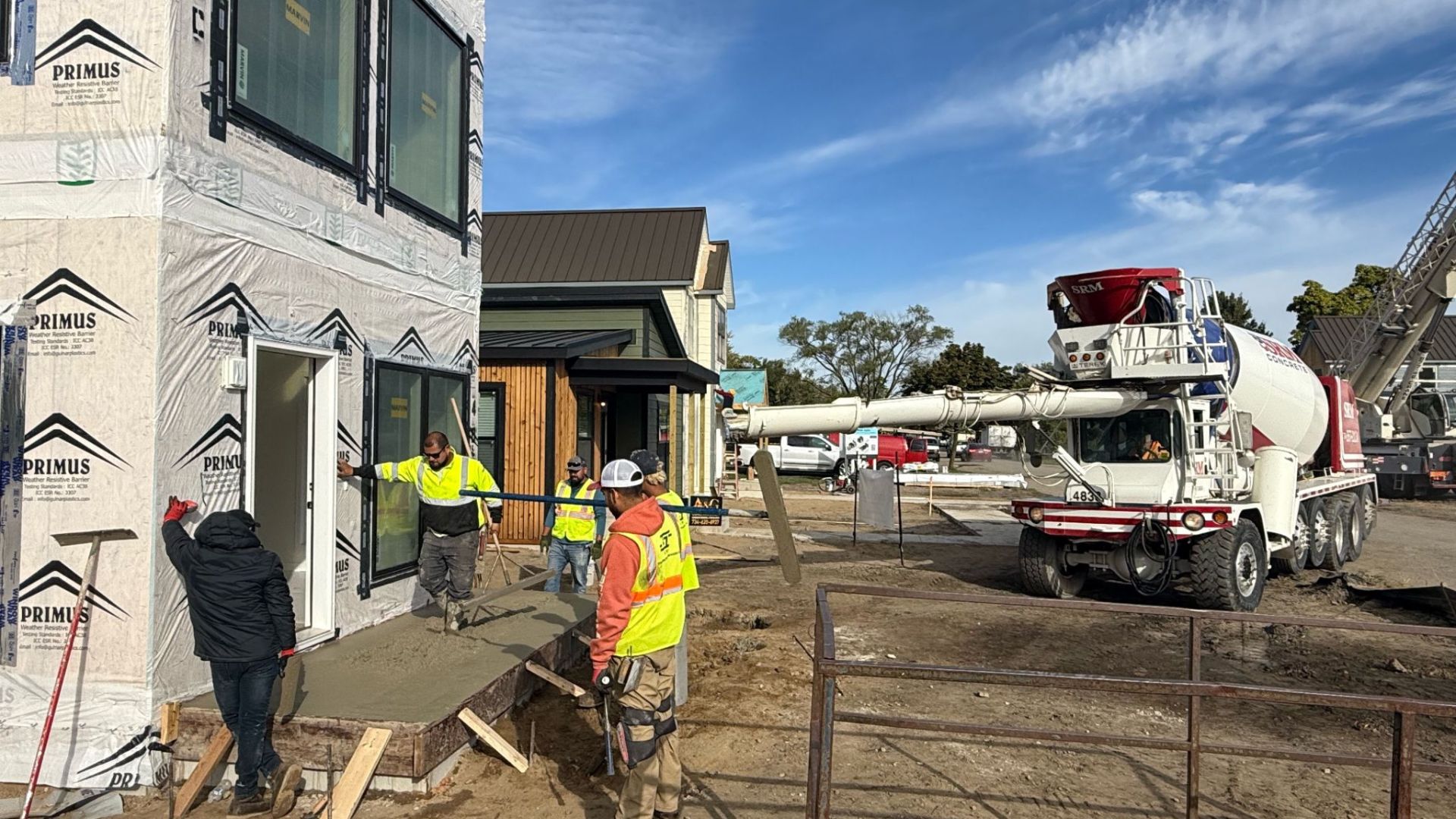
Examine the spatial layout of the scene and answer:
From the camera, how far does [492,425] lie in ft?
44.9

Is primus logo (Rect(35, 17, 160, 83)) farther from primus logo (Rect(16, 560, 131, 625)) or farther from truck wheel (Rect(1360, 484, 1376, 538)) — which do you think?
truck wheel (Rect(1360, 484, 1376, 538))

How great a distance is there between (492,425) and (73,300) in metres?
8.89

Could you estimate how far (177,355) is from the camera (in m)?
4.88

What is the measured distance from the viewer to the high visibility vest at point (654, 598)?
4.42m

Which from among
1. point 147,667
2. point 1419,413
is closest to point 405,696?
point 147,667

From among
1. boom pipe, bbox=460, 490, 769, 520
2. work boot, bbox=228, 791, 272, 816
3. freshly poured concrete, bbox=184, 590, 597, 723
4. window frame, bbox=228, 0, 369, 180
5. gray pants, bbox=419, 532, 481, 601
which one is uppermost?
window frame, bbox=228, 0, 369, 180

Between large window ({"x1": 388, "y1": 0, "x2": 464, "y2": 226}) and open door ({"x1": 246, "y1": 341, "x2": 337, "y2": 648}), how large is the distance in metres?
1.77

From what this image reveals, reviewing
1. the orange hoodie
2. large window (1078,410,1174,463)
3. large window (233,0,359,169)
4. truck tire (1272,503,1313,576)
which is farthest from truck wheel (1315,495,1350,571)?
large window (233,0,359,169)

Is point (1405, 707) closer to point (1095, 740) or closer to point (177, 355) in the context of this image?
point (1095, 740)

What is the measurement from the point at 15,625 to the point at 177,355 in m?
1.66

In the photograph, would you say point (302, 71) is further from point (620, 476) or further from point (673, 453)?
point (673, 453)

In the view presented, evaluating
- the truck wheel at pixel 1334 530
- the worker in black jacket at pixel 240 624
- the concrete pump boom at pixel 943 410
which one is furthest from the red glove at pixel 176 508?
the truck wheel at pixel 1334 530

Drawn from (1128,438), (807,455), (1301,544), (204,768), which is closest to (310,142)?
(204,768)

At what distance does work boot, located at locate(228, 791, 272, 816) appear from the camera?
14.9 ft
